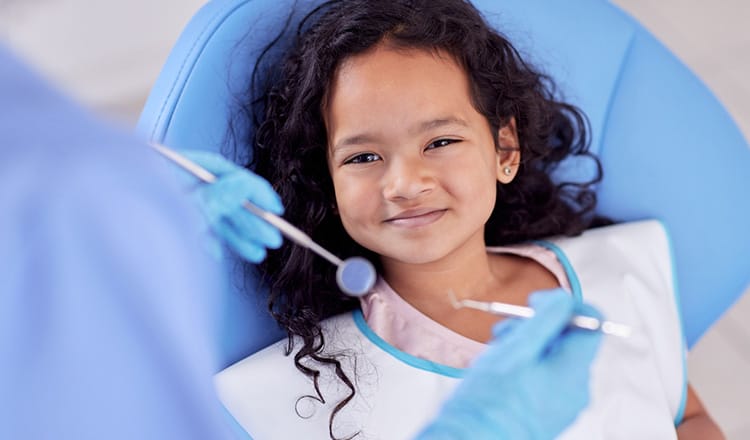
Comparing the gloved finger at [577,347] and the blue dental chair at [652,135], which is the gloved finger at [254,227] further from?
the blue dental chair at [652,135]

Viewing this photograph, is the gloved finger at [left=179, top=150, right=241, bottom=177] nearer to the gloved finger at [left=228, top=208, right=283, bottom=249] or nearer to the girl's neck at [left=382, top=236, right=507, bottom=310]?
the gloved finger at [left=228, top=208, right=283, bottom=249]

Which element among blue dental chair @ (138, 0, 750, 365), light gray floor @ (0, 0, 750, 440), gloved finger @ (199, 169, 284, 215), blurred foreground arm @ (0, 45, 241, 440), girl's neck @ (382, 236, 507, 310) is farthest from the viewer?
light gray floor @ (0, 0, 750, 440)

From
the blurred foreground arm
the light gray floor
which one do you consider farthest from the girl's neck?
the light gray floor

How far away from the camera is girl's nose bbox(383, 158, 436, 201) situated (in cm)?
110

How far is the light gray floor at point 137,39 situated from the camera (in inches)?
91.1

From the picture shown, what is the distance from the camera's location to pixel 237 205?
3.09 ft

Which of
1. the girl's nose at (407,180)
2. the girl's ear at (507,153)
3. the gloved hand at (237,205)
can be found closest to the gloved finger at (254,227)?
the gloved hand at (237,205)

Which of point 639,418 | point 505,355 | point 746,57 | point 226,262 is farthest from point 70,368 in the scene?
point 746,57

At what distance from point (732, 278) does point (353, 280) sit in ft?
2.26

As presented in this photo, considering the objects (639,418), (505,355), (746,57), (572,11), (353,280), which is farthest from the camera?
(746,57)

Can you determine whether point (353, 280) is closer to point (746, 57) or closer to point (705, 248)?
point (705, 248)

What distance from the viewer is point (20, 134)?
1.77ft

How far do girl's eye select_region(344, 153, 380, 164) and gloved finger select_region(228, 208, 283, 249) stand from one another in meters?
0.23

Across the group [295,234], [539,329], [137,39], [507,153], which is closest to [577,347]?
[539,329]
